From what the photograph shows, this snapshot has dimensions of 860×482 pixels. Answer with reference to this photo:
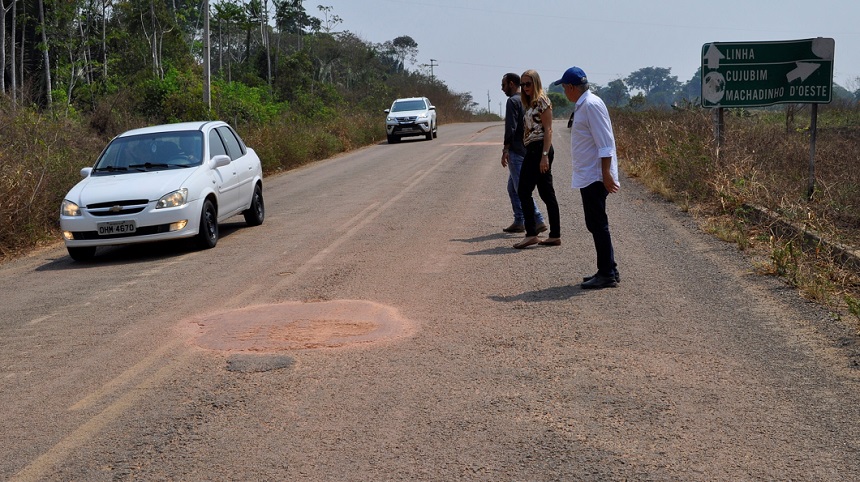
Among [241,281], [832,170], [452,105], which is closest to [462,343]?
[241,281]

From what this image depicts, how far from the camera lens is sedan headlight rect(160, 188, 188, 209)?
1045cm

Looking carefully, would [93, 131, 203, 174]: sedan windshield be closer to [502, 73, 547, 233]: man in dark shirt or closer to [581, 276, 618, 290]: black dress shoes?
[502, 73, 547, 233]: man in dark shirt

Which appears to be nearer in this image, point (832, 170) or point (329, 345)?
point (329, 345)

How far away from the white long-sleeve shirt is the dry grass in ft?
6.32

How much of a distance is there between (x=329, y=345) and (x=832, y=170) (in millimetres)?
11214

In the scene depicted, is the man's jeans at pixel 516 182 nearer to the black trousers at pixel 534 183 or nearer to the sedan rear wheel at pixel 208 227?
the black trousers at pixel 534 183

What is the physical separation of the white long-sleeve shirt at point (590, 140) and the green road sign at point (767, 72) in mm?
5903

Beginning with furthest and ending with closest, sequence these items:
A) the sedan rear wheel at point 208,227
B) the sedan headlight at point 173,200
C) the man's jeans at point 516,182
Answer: the sedan rear wheel at point 208,227
the man's jeans at point 516,182
the sedan headlight at point 173,200

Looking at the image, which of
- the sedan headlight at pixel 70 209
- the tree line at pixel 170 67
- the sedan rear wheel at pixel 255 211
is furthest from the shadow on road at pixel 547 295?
the tree line at pixel 170 67

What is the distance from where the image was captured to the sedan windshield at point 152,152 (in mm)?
11508

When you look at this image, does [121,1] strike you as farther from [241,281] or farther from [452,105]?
[241,281]

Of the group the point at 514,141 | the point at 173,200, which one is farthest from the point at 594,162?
the point at 173,200

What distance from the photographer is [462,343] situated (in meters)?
6.22

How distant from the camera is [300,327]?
266 inches
